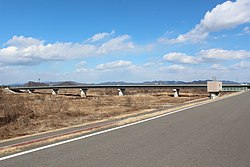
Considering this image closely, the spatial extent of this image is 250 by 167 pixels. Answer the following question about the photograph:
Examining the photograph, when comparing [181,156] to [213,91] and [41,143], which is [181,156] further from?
[213,91]

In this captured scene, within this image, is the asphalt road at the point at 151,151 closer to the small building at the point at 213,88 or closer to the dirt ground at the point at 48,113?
the dirt ground at the point at 48,113

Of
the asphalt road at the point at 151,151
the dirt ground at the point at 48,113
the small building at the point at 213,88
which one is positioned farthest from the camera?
the small building at the point at 213,88

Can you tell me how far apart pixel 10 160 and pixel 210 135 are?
6342mm

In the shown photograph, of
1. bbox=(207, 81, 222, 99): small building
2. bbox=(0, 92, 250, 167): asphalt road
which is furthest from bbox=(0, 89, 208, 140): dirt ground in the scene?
bbox=(207, 81, 222, 99): small building

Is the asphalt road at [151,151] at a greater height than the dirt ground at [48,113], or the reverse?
the asphalt road at [151,151]

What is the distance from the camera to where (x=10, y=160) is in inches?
271

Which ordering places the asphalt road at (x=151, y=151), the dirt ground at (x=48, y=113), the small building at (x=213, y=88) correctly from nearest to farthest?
the asphalt road at (x=151, y=151), the dirt ground at (x=48, y=113), the small building at (x=213, y=88)

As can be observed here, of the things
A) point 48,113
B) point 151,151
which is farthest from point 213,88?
point 151,151

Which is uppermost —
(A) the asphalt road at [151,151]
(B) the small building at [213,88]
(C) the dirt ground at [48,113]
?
(B) the small building at [213,88]

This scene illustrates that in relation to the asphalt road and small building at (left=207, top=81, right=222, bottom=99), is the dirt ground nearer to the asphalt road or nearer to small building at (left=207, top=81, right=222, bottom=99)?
the asphalt road

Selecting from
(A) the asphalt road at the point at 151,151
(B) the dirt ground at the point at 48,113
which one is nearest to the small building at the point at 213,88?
(B) the dirt ground at the point at 48,113

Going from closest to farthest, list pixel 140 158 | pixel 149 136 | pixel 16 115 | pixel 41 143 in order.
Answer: pixel 140 158 → pixel 41 143 → pixel 149 136 → pixel 16 115

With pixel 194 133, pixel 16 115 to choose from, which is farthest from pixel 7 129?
pixel 194 133

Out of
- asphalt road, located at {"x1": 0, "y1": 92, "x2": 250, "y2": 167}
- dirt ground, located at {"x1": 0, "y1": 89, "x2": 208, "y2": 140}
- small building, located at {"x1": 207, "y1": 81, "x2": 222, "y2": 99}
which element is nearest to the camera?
asphalt road, located at {"x1": 0, "y1": 92, "x2": 250, "y2": 167}
